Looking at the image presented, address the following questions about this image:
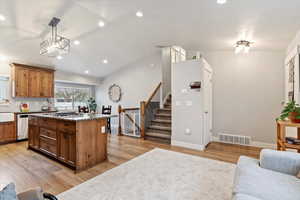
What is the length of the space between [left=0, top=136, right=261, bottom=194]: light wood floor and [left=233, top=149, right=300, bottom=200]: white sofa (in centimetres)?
152

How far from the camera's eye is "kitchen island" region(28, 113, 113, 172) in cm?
270

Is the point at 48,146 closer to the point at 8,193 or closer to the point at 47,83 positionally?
the point at 8,193

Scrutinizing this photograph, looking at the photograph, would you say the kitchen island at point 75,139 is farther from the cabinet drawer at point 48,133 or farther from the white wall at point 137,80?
the white wall at point 137,80

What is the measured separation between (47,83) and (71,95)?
6.25ft

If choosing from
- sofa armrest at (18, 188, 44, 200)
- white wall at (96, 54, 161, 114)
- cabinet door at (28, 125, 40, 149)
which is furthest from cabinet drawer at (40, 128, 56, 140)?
white wall at (96, 54, 161, 114)

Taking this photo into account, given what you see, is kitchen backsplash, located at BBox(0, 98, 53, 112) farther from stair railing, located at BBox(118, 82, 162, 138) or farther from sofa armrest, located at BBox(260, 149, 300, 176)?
sofa armrest, located at BBox(260, 149, 300, 176)

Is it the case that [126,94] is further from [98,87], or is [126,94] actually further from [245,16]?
[245,16]

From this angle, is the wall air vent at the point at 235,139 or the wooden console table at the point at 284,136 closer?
the wooden console table at the point at 284,136

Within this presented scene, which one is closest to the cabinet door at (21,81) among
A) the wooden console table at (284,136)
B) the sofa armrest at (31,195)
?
the sofa armrest at (31,195)

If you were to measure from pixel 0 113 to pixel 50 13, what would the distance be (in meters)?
3.44

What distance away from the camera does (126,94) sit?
23.4 ft

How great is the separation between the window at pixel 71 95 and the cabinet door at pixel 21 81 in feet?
6.09

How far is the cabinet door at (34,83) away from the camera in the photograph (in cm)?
505

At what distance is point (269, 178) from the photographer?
4.97 ft
